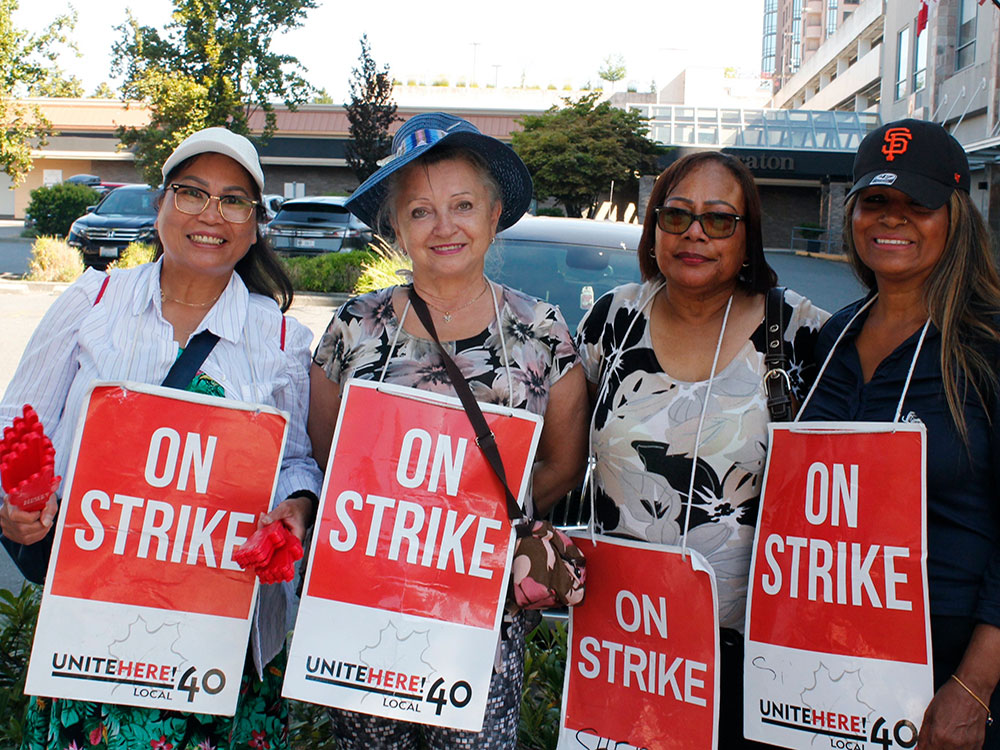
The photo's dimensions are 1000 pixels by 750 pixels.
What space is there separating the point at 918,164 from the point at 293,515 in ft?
6.20

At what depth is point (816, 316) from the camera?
2699 mm

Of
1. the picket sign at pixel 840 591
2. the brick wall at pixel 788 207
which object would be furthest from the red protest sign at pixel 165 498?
the brick wall at pixel 788 207

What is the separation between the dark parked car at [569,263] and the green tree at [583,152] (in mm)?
19797

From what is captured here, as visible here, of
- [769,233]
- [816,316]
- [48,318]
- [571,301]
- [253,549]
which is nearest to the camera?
[253,549]

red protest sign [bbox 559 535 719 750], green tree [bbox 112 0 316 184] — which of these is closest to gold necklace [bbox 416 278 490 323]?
red protest sign [bbox 559 535 719 750]

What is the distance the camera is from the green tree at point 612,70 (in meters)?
83.9

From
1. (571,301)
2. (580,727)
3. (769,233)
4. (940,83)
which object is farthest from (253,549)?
Result: (769,233)

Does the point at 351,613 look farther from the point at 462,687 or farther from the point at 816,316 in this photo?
the point at 816,316

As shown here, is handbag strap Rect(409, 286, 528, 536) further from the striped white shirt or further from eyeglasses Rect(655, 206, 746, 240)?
eyeglasses Rect(655, 206, 746, 240)

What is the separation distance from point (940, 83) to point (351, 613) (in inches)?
1211

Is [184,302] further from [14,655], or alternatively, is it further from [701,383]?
[14,655]

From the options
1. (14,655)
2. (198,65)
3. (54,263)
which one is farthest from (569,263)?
(198,65)

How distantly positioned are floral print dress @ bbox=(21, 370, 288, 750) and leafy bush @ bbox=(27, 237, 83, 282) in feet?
53.9

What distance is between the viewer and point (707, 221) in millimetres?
2594
